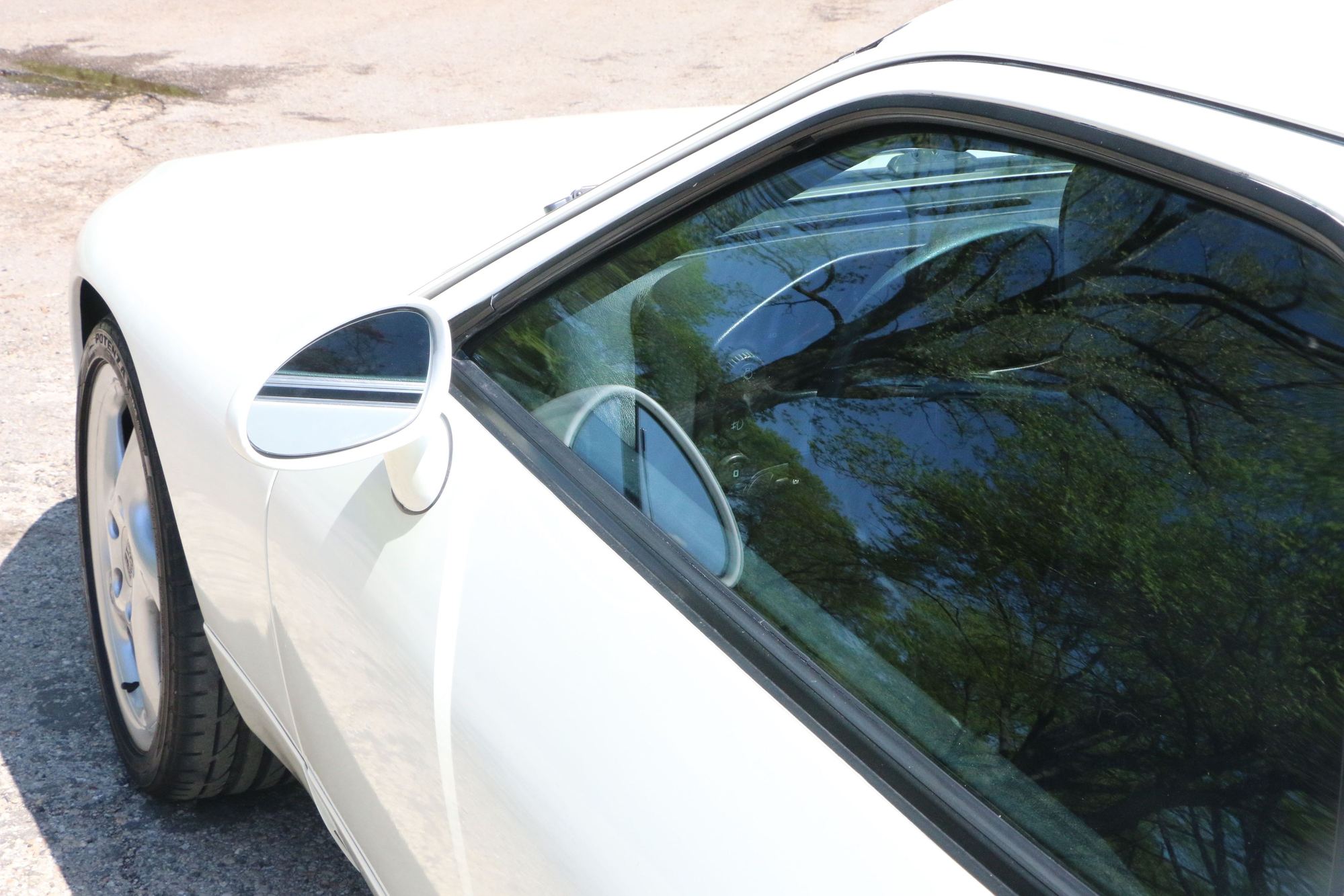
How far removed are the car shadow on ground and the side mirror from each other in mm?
1237

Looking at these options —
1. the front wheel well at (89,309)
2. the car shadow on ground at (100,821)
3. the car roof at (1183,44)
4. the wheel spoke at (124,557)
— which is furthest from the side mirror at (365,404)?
the car shadow on ground at (100,821)

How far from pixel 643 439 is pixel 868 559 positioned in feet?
1.17

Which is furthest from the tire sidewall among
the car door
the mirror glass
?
the mirror glass

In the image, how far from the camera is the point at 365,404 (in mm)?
1472

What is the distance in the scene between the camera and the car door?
1023 millimetres

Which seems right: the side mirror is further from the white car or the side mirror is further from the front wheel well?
the front wheel well

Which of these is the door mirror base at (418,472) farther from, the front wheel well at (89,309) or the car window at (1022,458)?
the front wheel well at (89,309)

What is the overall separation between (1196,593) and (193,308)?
1.58m

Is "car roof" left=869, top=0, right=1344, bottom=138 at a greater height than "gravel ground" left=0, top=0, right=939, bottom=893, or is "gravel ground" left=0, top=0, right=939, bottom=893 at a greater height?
"car roof" left=869, top=0, right=1344, bottom=138

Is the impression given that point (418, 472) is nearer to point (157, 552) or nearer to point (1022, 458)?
point (1022, 458)

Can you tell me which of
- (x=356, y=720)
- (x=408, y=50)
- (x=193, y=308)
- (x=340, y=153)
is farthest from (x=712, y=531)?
(x=408, y=50)

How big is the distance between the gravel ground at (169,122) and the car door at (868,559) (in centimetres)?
101

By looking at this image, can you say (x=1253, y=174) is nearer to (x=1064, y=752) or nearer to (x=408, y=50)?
(x=1064, y=752)

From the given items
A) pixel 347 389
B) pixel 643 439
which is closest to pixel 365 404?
pixel 347 389
